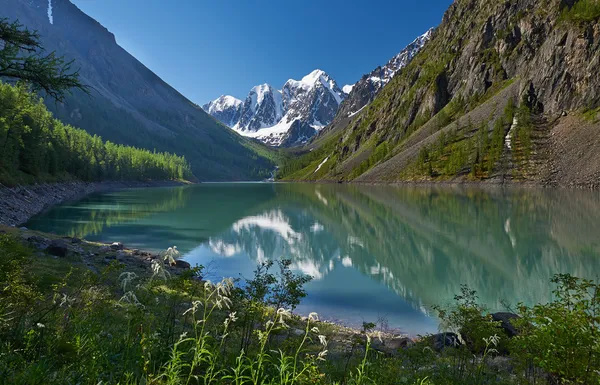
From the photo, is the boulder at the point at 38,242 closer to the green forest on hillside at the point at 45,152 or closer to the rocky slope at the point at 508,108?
the green forest on hillside at the point at 45,152

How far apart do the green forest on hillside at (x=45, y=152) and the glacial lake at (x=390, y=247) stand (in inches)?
600

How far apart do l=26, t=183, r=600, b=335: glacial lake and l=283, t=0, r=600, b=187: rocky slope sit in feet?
214

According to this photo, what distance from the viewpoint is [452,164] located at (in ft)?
408

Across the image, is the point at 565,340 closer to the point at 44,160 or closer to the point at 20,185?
the point at 20,185

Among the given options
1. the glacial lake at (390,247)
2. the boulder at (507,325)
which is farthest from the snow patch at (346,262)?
the boulder at (507,325)

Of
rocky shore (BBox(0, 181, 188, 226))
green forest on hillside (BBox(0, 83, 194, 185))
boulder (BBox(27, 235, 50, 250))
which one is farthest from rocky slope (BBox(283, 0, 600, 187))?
green forest on hillside (BBox(0, 83, 194, 185))

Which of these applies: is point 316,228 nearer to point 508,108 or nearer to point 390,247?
point 390,247

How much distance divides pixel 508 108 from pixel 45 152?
501 feet

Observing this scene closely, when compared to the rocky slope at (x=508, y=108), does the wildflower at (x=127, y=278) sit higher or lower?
lower

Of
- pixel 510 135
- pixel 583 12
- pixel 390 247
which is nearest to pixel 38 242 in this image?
pixel 390 247

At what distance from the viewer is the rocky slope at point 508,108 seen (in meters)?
104

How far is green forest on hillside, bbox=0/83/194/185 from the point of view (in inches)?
2021

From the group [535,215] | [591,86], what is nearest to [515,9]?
[591,86]

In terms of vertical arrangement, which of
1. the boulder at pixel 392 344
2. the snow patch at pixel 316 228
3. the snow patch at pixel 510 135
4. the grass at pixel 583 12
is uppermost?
the grass at pixel 583 12
